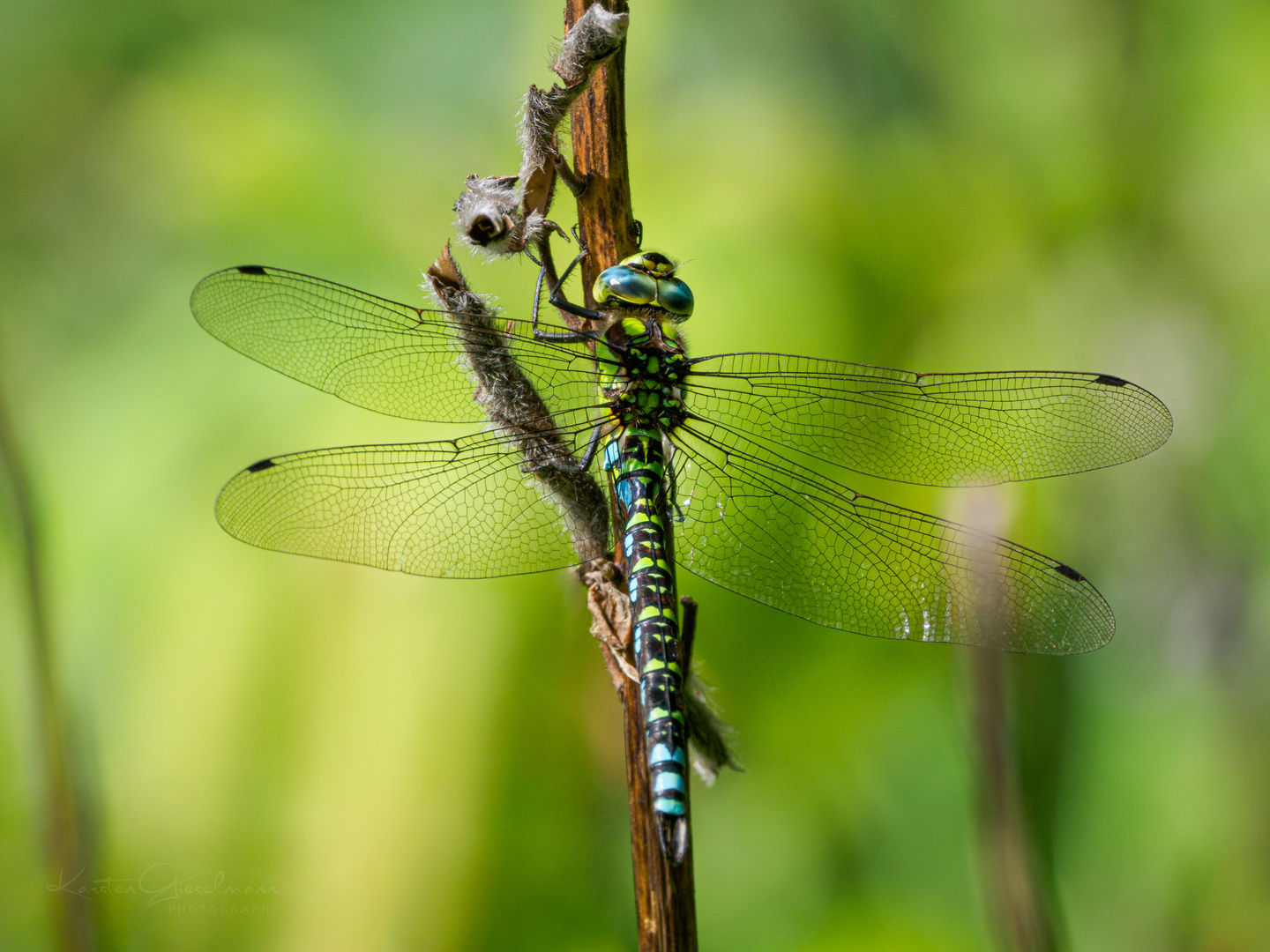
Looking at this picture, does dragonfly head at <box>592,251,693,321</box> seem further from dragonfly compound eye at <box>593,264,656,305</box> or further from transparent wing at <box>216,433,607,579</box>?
transparent wing at <box>216,433,607,579</box>

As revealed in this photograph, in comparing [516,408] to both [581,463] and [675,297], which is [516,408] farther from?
[675,297]

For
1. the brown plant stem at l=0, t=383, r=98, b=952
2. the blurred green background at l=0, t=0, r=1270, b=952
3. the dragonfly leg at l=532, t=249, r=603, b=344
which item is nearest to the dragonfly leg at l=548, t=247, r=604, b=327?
the dragonfly leg at l=532, t=249, r=603, b=344

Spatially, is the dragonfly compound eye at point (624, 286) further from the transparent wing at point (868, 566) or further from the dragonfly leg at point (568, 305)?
the transparent wing at point (868, 566)

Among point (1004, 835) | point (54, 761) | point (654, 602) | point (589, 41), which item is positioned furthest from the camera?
point (54, 761)

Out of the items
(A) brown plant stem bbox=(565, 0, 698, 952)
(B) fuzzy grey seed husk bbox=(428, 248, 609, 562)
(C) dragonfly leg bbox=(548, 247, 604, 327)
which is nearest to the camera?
(A) brown plant stem bbox=(565, 0, 698, 952)

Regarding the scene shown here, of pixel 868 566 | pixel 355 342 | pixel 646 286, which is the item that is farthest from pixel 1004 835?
pixel 355 342

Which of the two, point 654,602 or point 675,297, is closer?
point 654,602
